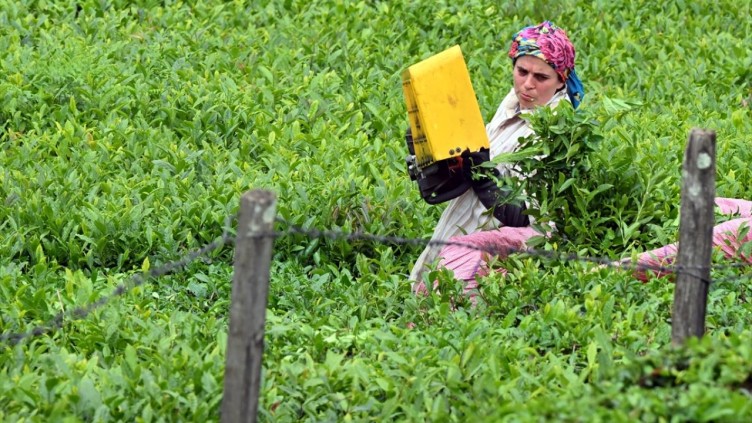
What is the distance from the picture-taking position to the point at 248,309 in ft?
13.0

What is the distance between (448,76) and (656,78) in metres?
3.67

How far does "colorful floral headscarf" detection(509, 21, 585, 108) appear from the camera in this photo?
636cm

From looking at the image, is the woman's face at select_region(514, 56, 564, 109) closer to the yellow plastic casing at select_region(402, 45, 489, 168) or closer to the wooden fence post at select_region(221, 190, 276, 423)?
the yellow plastic casing at select_region(402, 45, 489, 168)

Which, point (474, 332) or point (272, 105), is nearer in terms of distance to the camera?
point (474, 332)

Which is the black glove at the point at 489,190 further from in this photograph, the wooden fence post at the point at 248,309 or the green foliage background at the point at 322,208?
the wooden fence post at the point at 248,309

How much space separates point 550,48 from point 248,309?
9.48 ft

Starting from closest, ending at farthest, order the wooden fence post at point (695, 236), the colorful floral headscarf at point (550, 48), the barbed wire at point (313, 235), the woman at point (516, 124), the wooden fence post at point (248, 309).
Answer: the wooden fence post at point (248, 309)
the wooden fence post at point (695, 236)
the barbed wire at point (313, 235)
the woman at point (516, 124)
the colorful floral headscarf at point (550, 48)

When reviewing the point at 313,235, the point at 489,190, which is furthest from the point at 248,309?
the point at 489,190

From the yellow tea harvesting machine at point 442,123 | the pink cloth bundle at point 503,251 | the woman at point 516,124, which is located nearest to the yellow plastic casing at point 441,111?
the yellow tea harvesting machine at point 442,123

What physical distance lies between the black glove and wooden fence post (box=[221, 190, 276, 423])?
2.23 meters

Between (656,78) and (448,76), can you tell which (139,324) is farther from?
(656,78)

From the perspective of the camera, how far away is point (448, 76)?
6066 mm

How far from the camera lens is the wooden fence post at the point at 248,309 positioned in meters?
3.92

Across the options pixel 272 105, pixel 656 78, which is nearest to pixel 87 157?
pixel 272 105
